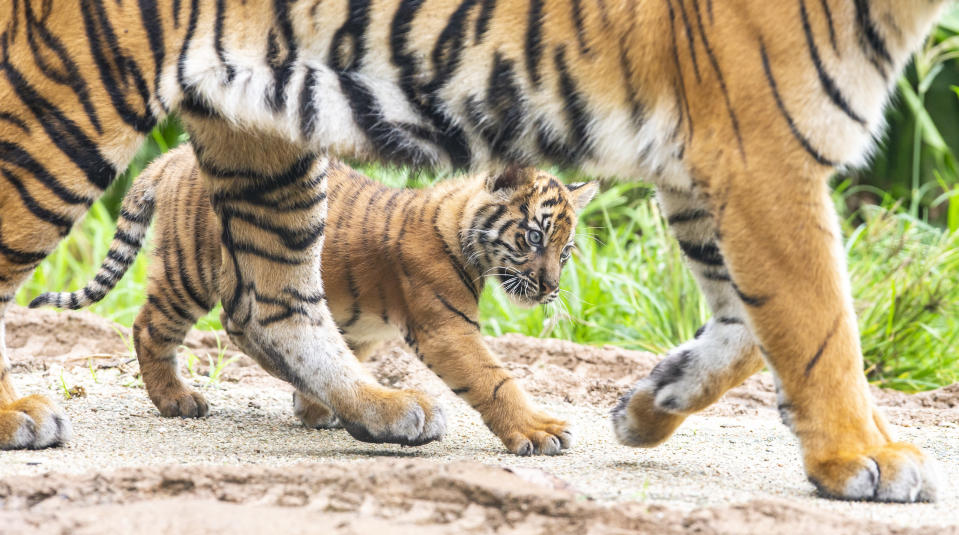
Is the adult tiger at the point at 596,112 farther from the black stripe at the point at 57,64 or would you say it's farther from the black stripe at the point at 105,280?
the black stripe at the point at 105,280

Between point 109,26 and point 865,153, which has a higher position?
point 109,26

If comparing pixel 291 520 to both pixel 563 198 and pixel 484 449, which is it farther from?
pixel 563 198

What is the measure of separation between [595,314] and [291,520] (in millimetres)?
4237

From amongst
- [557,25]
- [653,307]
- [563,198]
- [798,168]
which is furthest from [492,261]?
[653,307]

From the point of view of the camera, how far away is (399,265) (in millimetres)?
4199

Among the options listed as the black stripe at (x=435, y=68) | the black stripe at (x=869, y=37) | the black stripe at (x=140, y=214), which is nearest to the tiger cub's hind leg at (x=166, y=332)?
the black stripe at (x=140, y=214)

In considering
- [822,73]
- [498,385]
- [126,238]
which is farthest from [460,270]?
[822,73]

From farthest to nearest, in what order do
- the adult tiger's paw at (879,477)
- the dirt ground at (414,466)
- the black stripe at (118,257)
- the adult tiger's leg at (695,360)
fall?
the black stripe at (118,257), the adult tiger's leg at (695,360), the adult tiger's paw at (879,477), the dirt ground at (414,466)

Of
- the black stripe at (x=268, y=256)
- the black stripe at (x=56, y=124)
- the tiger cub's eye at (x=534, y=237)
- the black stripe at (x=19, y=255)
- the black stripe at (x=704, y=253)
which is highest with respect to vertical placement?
the black stripe at (x=56, y=124)

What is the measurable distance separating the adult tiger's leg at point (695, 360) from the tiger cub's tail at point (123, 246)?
2187 mm

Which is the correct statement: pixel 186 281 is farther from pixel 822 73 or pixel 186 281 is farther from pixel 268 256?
pixel 822 73

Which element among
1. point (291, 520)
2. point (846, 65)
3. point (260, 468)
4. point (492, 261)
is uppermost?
point (846, 65)

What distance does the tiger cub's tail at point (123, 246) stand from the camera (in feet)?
14.9

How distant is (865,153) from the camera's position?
9.60 feet
